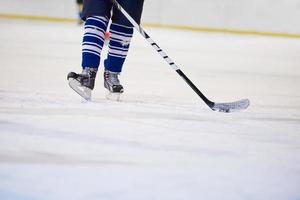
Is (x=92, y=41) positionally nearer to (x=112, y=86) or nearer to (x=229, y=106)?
(x=112, y=86)

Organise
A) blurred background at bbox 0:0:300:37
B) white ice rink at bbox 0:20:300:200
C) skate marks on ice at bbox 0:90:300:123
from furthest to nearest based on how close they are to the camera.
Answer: blurred background at bbox 0:0:300:37 → skate marks on ice at bbox 0:90:300:123 → white ice rink at bbox 0:20:300:200

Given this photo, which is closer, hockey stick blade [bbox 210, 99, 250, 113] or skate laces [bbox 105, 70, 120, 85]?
hockey stick blade [bbox 210, 99, 250, 113]

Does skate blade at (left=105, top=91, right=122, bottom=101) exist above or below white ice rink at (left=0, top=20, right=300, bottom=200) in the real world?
below

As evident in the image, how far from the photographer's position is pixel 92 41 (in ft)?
8.38

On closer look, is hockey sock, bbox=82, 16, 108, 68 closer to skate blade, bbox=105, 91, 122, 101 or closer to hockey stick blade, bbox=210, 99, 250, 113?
skate blade, bbox=105, 91, 122, 101

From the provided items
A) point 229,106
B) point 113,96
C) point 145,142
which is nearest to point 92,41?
point 113,96

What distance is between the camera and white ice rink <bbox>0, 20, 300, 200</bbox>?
1.29 m

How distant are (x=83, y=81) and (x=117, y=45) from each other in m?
0.26

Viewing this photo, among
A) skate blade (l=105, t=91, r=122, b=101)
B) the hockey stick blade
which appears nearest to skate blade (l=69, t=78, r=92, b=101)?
skate blade (l=105, t=91, r=122, b=101)

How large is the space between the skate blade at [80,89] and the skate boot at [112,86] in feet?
0.41

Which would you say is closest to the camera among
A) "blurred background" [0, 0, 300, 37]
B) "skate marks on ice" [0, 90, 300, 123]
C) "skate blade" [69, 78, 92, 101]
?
"skate marks on ice" [0, 90, 300, 123]

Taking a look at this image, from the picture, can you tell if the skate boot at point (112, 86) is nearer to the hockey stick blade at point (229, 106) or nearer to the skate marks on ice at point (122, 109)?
the skate marks on ice at point (122, 109)

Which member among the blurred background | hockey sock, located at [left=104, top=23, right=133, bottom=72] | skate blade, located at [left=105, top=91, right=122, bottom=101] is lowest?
the blurred background

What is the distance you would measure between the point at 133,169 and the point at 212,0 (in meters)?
10.8
